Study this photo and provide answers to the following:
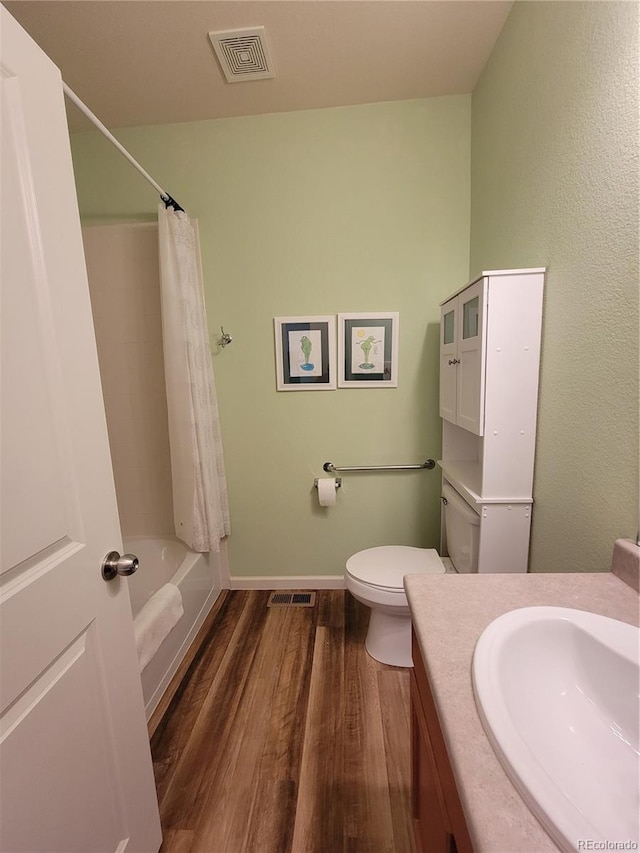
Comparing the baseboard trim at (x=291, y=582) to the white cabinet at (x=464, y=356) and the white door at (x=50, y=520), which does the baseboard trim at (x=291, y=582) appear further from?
the white door at (x=50, y=520)

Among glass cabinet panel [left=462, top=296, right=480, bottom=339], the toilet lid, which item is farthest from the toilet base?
glass cabinet panel [left=462, top=296, right=480, bottom=339]

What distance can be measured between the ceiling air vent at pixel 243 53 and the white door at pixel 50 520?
1.04 metres

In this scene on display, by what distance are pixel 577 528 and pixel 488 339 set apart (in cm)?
63

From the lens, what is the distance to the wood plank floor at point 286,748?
1025mm

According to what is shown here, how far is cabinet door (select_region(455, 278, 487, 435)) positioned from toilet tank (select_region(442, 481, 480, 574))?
344 mm

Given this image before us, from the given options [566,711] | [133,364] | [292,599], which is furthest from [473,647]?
[133,364]

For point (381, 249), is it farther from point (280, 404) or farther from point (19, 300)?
point (19, 300)

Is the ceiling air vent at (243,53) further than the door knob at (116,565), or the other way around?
the ceiling air vent at (243,53)

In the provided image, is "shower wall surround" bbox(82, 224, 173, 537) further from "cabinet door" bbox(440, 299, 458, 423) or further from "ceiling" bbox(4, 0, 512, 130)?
"cabinet door" bbox(440, 299, 458, 423)

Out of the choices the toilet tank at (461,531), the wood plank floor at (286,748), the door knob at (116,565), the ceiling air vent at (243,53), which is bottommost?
the wood plank floor at (286,748)

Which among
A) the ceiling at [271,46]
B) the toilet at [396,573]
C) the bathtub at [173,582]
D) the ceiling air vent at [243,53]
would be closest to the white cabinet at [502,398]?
the toilet at [396,573]

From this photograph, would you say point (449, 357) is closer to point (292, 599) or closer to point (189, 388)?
point (189, 388)

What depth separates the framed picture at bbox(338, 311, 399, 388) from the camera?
190 cm

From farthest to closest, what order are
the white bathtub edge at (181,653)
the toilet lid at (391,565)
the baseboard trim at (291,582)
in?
1. the baseboard trim at (291,582)
2. the toilet lid at (391,565)
3. the white bathtub edge at (181,653)
